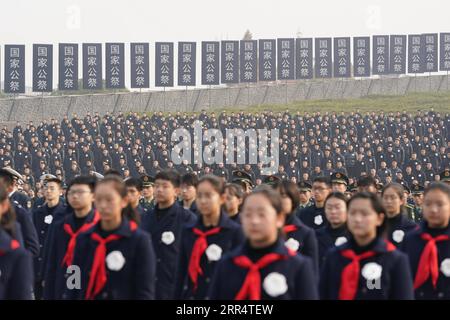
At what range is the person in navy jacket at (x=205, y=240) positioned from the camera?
6375 mm

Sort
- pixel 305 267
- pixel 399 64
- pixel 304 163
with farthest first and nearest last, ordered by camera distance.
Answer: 1. pixel 399 64
2. pixel 304 163
3. pixel 305 267

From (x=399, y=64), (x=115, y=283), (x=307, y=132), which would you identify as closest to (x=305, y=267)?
(x=115, y=283)

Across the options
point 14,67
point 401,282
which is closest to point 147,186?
point 401,282

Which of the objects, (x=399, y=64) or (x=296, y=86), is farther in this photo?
(x=296, y=86)

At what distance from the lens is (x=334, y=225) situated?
7711mm

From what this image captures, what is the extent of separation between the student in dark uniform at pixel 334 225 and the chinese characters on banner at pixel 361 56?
33646mm

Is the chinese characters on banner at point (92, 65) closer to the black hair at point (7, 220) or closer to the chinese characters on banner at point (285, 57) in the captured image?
the chinese characters on banner at point (285, 57)

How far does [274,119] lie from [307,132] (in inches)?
50.0

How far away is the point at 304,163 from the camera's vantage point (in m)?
23.8

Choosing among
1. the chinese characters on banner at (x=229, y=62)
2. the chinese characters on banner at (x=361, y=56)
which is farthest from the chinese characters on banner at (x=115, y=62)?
the chinese characters on banner at (x=361, y=56)

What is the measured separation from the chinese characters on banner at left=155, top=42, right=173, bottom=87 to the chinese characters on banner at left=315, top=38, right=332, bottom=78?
7537 mm

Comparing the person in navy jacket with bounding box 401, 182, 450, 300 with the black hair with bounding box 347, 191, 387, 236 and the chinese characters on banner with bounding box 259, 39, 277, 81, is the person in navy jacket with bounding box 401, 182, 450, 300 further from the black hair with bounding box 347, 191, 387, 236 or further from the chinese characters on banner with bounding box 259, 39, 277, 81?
the chinese characters on banner with bounding box 259, 39, 277, 81
